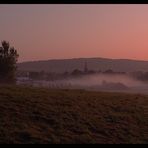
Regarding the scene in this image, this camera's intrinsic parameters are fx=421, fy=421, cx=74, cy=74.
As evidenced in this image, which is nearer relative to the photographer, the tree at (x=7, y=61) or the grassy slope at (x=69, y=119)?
the grassy slope at (x=69, y=119)

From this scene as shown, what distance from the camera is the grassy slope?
368 inches

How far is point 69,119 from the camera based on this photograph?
1056 centimetres

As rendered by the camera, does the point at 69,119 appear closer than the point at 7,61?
Yes

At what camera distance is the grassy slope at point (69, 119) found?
368 inches

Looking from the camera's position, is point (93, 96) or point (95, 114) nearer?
point (95, 114)

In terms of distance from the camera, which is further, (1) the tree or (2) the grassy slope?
(1) the tree

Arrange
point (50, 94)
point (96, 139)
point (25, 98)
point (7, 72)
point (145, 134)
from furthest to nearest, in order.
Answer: point (7, 72)
point (50, 94)
point (25, 98)
point (145, 134)
point (96, 139)

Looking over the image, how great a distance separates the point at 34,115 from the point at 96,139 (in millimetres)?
1828

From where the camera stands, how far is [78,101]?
493 inches
